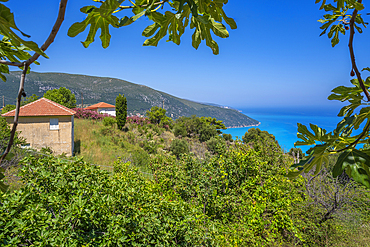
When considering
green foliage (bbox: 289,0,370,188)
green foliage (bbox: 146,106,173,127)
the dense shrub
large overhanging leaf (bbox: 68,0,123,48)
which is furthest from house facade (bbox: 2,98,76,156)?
the dense shrub

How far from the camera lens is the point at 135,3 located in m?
0.60

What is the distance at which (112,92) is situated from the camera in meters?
99.9

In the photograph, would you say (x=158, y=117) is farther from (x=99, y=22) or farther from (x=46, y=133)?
(x=99, y=22)

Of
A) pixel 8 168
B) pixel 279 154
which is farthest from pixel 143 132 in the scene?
pixel 279 154

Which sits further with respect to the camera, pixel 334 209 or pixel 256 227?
pixel 334 209

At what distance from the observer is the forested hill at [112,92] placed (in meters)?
84.3

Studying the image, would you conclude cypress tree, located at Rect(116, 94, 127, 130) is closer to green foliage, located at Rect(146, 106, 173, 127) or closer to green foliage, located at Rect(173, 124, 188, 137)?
green foliage, located at Rect(146, 106, 173, 127)

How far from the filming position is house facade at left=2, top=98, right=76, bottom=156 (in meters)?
11.7

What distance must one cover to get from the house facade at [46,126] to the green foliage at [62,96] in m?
9.01

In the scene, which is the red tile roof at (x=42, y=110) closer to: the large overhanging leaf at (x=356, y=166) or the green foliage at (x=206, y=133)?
the large overhanging leaf at (x=356, y=166)

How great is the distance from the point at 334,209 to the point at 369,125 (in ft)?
20.4

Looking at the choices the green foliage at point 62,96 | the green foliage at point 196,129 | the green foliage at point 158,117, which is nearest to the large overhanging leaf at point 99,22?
the green foliage at point 62,96

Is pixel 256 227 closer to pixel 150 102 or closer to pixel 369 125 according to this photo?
pixel 369 125

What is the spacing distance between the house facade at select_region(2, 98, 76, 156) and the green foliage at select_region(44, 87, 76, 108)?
901cm
